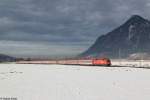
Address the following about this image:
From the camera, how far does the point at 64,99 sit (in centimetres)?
1584

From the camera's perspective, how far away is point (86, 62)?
100625mm

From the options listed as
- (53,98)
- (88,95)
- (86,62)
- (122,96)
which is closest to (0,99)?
(53,98)

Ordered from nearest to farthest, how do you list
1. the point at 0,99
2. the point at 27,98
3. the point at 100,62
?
1. the point at 0,99
2. the point at 27,98
3. the point at 100,62

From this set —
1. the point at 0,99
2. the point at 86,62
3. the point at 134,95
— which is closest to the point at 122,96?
the point at 134,95

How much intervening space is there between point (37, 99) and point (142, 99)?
6.25m

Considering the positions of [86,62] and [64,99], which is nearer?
[64,99]

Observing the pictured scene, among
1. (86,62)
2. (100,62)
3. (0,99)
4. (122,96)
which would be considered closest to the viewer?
(0,99)

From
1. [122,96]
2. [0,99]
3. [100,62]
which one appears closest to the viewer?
[0,99]

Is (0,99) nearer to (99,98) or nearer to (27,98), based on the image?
(27,98)

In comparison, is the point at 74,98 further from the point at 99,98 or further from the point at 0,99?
the point at 0,99

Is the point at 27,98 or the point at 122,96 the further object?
the point at 122,96

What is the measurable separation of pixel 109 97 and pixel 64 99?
2.93 metres

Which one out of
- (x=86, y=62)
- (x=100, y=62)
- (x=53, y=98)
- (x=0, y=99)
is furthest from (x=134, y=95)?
(x=86, y=62)

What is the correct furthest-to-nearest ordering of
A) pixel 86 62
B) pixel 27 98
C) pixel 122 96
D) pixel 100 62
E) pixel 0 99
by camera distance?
pixel 86 62, pixel 100 62, pixel 122 96, pixel 27 98, pixel 0 99
